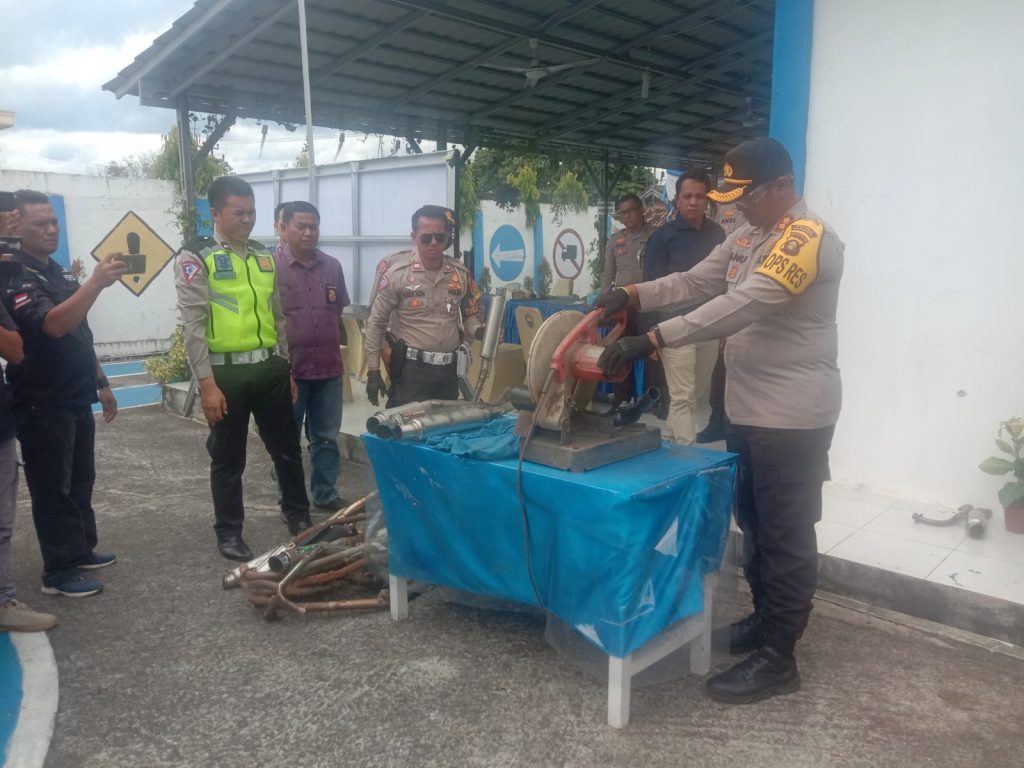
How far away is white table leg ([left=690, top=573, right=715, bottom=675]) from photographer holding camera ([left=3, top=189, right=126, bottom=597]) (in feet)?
8.90

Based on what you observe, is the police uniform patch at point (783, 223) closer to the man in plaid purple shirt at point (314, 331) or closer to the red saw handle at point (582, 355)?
the red saw handle at point (582, 355)

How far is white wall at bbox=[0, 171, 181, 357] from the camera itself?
10.9m

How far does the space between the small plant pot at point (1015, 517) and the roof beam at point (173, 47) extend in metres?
6.42

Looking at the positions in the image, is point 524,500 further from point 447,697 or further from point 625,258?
point 625,258

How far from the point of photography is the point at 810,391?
2643mm

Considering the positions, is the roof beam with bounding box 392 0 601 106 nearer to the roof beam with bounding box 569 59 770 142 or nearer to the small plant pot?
the roof beam with bounding box 569 59 770 142

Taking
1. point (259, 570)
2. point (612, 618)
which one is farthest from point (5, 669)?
point (612, 618)

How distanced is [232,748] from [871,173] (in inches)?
163

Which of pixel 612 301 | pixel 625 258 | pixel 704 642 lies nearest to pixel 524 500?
pixel 612 301

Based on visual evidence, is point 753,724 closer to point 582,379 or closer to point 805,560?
point 805,560

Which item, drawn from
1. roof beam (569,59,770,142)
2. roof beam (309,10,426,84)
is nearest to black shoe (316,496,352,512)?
roof beam (309,10,426,84)

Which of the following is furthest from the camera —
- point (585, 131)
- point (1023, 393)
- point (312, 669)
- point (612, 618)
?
point (585, 131)

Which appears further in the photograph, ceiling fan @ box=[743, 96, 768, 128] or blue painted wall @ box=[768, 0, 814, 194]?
ceiling fan @ box=[743, 96, 768, 128]

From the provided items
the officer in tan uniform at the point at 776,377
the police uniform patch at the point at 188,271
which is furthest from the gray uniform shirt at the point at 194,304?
the officer in tan uniform at the point at 776,377
